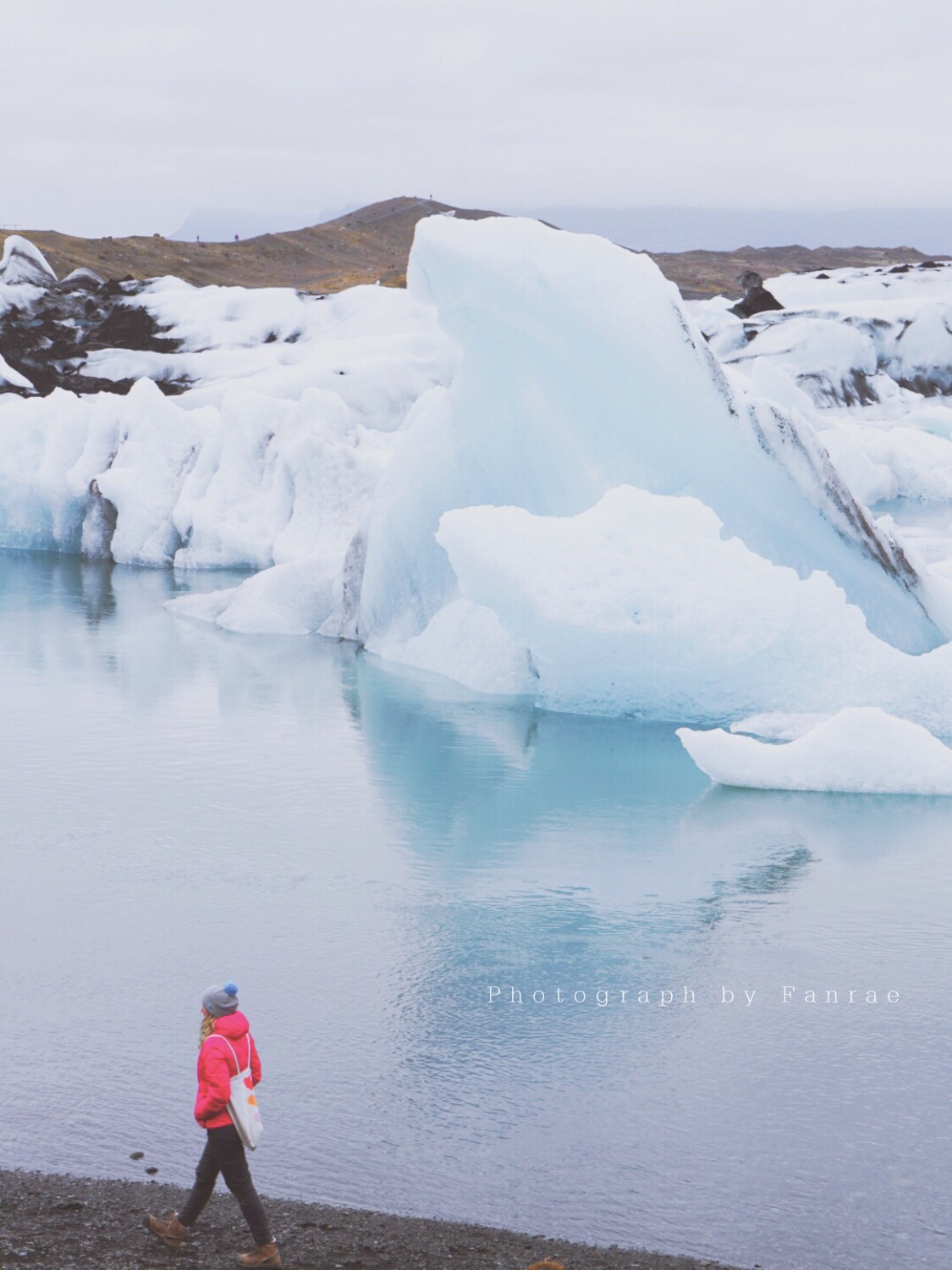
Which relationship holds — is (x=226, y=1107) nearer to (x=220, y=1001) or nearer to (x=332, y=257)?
(x=220, y=1001)

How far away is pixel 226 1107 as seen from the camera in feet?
15.3

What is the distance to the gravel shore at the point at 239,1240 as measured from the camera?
474 cm

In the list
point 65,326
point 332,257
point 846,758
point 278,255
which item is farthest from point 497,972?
point 332,257

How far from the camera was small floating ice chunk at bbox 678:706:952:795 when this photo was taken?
35.2 feet

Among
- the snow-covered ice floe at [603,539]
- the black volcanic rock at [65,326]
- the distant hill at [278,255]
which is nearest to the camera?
the snow-covered ice floe at [603,539]

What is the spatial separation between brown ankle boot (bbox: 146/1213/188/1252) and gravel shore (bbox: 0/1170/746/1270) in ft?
0.11

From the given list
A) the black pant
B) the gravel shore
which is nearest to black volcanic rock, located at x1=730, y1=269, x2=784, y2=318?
the gravel shore

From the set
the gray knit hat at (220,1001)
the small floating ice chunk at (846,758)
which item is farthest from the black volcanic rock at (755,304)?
the gray knit hat at (220,1001)

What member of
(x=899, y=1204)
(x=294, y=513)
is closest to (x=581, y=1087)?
(x=899, y=1204)

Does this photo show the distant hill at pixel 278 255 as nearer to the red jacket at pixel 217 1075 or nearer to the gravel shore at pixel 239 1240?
the gravel shore at pixel 239 1240

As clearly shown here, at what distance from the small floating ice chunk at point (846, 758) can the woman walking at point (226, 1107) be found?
643 cm

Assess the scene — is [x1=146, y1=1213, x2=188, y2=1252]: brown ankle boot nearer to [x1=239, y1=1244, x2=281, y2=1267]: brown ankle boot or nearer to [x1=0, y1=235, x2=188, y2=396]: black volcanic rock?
[x1=239, y1=1244, x2=281, y2=1267]: brown ankle boot

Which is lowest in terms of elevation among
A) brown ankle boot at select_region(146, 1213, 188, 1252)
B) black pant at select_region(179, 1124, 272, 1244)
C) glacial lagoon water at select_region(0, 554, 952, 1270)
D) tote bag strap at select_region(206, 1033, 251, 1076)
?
glacial lagoon water at select_region(0, 554, 952, 1270)

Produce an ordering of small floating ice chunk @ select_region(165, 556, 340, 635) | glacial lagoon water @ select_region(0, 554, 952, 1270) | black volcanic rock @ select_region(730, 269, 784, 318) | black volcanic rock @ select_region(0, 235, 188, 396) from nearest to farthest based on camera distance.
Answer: glacial lagoon water @ select_region(0, 554, 952, 1270) < small floating ice chunk @ select_region(165, 556, 340, 635) < black volcanic rock @ select_region(0, 235, 188, 396) < black volcanic rock @ select_region(730, 269, 784, 318)
